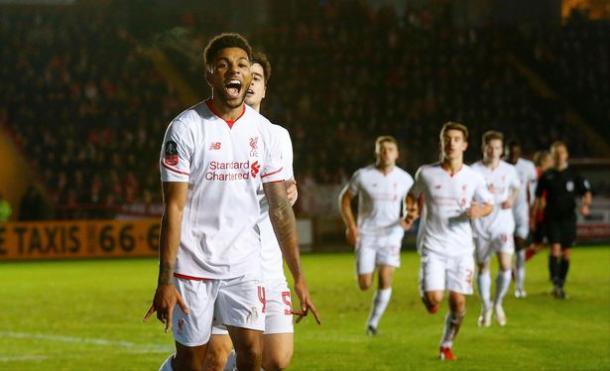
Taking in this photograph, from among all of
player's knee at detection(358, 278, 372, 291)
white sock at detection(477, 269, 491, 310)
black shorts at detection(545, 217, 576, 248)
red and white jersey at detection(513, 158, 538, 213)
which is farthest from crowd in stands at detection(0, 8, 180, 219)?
player's knee at detection(358, 278, 372, 291)

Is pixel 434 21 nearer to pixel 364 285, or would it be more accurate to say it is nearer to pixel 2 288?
pixel 2 288

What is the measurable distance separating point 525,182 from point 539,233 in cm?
84

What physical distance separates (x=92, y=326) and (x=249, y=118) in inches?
365

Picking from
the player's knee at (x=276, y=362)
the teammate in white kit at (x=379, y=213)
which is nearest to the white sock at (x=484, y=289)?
the teammate in white kit at (x=379, y=213)

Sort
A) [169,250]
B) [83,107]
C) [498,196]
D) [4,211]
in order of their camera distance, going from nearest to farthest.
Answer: [169,250], [498,196], [4,211], [83,107]

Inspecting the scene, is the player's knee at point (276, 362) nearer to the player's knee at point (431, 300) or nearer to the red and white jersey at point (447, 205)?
the player's knee at point (431, 300)

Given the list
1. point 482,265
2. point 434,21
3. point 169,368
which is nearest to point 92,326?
point 482,265

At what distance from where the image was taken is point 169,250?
632cm

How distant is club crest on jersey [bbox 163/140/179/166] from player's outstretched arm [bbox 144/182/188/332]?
0.10 m

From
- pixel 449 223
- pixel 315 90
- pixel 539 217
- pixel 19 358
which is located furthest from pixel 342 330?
pixel 315 90

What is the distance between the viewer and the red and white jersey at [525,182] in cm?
2012

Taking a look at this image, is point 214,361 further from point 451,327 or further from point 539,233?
point 539,233

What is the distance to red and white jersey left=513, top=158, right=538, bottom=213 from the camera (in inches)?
792

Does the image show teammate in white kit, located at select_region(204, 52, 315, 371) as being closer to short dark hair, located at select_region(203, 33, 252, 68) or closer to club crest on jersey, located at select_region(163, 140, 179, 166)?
short dark hair, located at select_region(203, 33, 252, 68)
